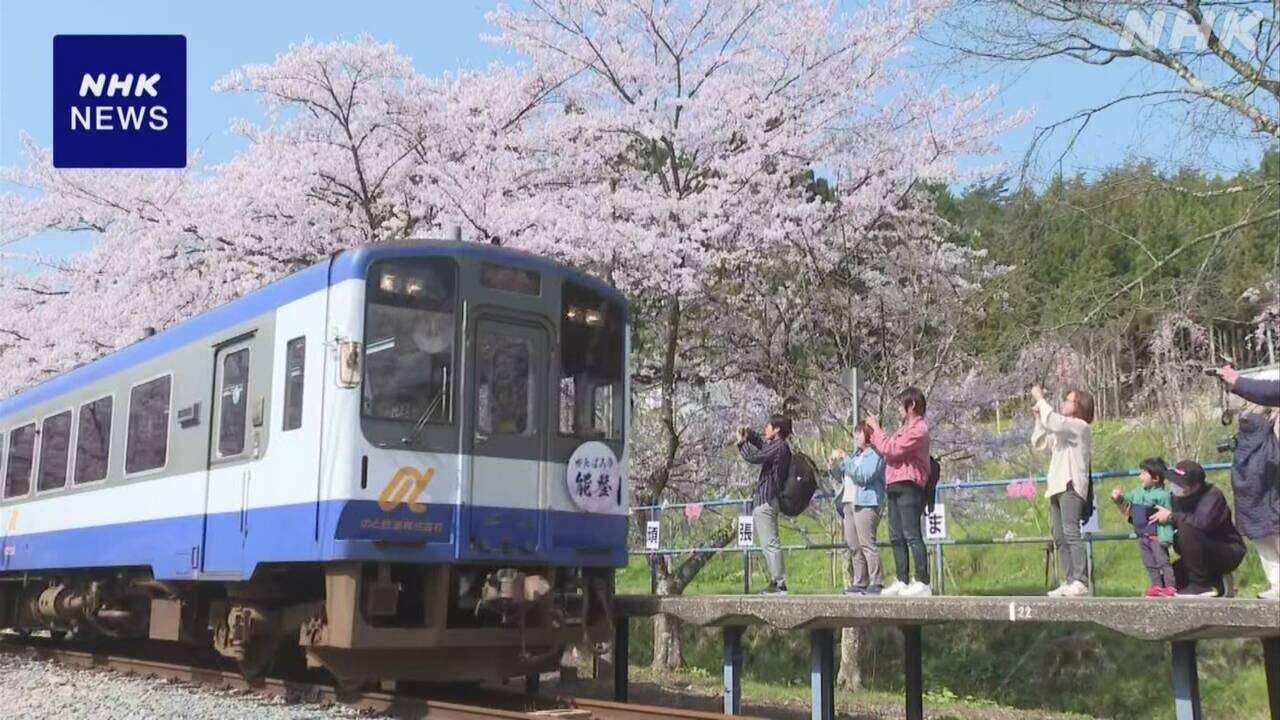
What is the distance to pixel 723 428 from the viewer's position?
15000 millimetres

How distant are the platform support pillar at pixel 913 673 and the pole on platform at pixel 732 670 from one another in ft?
3.72

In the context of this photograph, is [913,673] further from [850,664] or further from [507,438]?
[850,664]

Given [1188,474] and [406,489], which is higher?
[1188,474]

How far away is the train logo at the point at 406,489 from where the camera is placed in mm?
7297

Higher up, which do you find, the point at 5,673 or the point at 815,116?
the point at 815,116

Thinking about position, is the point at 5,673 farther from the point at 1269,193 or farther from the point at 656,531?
the point at 1269,193

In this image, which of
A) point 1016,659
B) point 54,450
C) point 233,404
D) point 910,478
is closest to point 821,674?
point 910,478

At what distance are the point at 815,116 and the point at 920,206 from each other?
1.72 meters

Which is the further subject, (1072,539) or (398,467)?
(398,467)

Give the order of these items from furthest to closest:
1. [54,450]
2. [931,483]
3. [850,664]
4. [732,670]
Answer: [850,664] → [54,450] → [732,670] → [931,483]

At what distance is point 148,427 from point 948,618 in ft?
20.9

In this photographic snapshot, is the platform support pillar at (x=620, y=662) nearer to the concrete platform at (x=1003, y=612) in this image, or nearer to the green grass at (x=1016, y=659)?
the concrete platform at (x=1003, y=612)


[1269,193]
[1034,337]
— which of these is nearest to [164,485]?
[1034,337]

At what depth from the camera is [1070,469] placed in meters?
7.07
